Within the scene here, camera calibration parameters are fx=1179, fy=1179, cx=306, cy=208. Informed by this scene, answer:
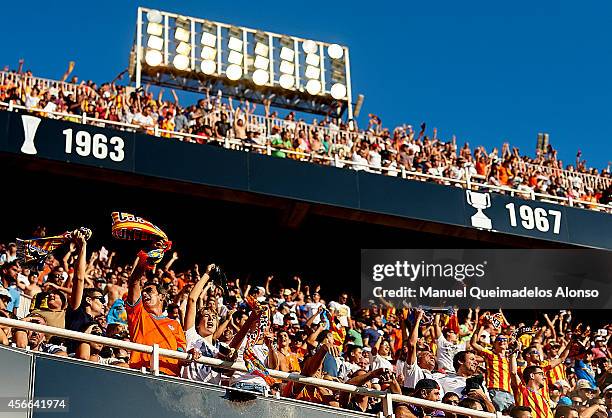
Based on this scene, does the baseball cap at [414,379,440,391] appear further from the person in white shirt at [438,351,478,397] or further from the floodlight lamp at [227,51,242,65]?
the floodlight lamp at [227,51,242,65]

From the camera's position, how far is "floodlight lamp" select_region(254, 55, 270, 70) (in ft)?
88.3

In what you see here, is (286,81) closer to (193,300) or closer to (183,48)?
(183,48)

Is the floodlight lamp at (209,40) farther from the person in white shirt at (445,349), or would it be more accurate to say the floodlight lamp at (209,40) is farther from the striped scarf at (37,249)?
the striped scarf at (37,249)

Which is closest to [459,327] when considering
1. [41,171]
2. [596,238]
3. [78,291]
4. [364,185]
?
[364,185]

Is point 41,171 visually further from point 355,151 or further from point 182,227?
point 355,151

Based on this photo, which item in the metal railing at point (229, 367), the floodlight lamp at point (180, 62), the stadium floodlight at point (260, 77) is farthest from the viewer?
the stadium floodlight at point (260, 77)

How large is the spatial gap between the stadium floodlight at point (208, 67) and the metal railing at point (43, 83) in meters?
6.37

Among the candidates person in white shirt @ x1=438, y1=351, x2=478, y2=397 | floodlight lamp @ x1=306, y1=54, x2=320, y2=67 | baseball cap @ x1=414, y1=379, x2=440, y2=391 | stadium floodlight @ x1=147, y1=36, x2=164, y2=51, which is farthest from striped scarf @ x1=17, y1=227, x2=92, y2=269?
floodlight lamp @ x1=306, y1=54, x2=320, y2=67

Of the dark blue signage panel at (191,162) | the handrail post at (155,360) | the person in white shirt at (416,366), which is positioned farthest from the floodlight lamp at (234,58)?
the handrail post at (155,360)

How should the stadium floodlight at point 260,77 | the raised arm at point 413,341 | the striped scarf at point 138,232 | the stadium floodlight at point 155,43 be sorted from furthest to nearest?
the stadium floodlight at point 260,77, the stadium floodlight at point 155,43, the raised arm at point 413,341, the striped scarf at point 138,232

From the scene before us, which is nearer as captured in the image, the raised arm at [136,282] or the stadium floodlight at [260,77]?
the raised arm at [136,282]

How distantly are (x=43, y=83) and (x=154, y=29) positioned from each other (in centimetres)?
662

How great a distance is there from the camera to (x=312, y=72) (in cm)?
2736

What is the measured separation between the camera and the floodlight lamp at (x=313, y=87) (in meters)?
26.9
